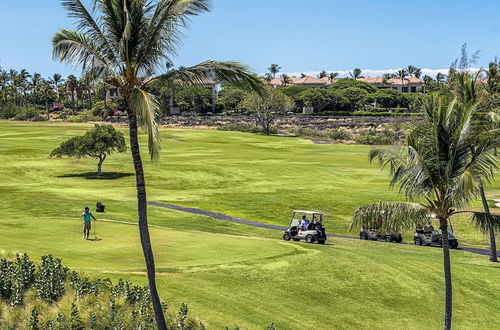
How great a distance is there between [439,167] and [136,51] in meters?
9.51

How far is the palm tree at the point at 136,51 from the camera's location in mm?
15641

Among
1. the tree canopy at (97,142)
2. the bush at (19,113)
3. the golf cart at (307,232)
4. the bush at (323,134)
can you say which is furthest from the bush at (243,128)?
the golf cart at (307,232)

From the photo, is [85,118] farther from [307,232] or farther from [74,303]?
[74,303]

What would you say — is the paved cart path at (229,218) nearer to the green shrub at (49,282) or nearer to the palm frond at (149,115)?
the green shrub at (49,282)

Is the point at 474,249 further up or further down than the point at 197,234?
further down

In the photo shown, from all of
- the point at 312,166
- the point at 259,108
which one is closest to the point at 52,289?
the point at 312,166

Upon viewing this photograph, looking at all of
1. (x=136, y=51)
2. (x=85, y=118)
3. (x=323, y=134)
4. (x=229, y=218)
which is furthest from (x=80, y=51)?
(x=85, y=118)

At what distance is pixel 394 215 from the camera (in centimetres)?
1856

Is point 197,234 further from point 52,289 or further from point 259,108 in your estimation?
point 259,108

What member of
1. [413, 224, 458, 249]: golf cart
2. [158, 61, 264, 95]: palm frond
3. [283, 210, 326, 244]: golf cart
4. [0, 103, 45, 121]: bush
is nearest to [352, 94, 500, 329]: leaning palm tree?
[158, 61, 264, 95]: palm frond

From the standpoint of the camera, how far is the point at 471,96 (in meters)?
26.5

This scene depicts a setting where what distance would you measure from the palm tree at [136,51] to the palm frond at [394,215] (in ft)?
19.3

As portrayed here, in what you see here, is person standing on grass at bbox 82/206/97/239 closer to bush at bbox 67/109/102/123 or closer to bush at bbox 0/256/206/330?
bush at bbox 0/256/206/330

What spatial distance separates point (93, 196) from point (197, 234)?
78.6 ft
